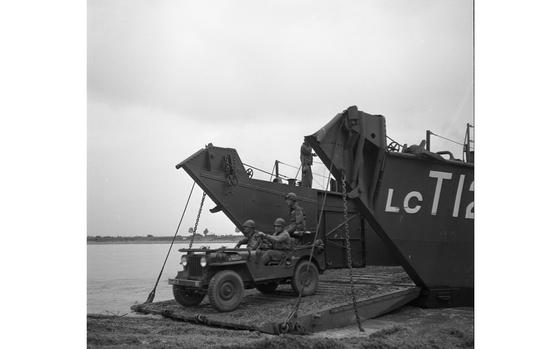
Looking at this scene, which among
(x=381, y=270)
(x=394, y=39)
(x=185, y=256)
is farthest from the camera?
(x=381, y=270)

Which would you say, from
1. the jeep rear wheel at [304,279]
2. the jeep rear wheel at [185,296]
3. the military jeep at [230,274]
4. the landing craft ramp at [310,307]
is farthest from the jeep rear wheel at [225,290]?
the jeep rear wheel at [304,279]

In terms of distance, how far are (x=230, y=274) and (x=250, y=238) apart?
947 mm

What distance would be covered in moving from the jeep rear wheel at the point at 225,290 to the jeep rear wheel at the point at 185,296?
616 mm

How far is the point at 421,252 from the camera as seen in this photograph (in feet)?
21.5

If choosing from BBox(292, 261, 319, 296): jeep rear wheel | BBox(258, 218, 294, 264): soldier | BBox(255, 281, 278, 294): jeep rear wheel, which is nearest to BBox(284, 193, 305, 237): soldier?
BBox(258, 218, 294, 264): soldier

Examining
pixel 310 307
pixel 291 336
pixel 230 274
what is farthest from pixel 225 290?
pixel 291 336

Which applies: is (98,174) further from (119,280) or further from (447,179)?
(447,179)

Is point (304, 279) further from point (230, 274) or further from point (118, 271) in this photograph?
point (118, 271)

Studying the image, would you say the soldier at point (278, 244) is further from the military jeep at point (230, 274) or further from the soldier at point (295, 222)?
the soldier at point (295, 222)

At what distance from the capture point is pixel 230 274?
20.6 feet

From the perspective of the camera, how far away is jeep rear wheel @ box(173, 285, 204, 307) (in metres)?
6.56
